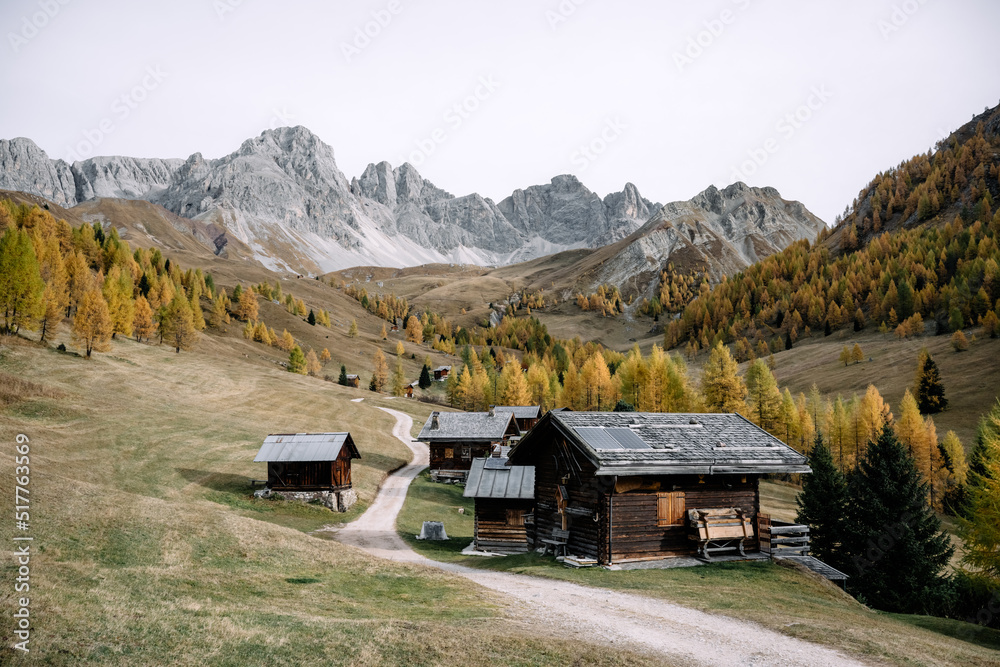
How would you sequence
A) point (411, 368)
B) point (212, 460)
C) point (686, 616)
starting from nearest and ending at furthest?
A: point (686, 616) < point (212, 460) < point (411, 368)

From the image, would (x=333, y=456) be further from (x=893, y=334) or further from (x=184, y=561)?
(x=893, y=334)

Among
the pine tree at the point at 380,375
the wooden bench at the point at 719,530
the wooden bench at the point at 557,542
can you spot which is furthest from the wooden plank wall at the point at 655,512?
the pine tree at the point at 380,375

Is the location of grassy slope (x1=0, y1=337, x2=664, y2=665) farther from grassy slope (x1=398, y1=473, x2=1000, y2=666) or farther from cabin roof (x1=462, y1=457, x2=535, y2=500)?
cabin roof (x1=462, y1=457, x2=535, y2=500)

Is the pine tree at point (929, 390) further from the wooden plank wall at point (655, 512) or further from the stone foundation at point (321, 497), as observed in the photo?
the stone foundation at point (321, 497)

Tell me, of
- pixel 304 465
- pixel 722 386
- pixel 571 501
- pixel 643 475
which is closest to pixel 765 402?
pixel 722 386

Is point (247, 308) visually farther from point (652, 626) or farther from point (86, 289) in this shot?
point (652, 626)

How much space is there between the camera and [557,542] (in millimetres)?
28078

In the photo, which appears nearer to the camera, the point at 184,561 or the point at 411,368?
the point at 184,561

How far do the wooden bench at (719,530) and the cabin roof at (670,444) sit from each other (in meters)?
2.09

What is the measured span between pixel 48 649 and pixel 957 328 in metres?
159

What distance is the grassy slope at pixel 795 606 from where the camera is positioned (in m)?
14.7

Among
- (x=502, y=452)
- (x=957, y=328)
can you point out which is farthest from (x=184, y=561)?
(x=957, y=328)

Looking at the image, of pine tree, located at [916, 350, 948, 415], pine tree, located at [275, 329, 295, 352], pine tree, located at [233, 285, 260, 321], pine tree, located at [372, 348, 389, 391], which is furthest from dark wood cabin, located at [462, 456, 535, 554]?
pine tree, located at [233, 285, 260, 321]

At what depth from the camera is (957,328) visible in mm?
127812
